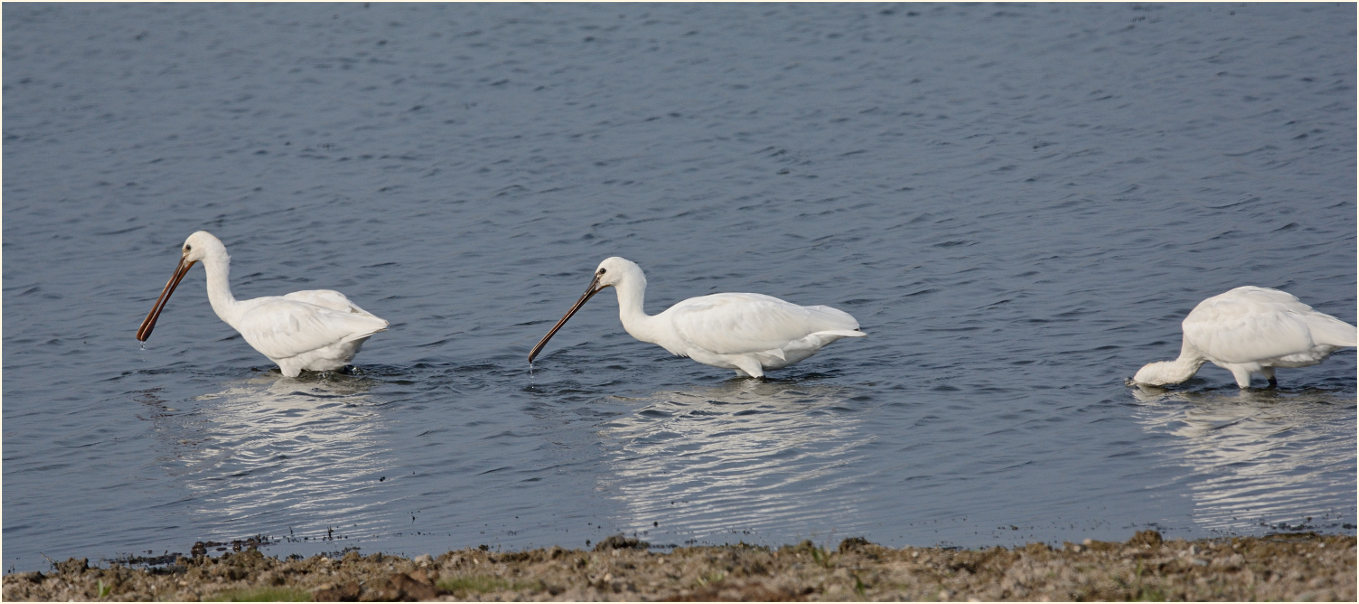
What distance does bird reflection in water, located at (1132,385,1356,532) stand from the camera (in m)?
7.78

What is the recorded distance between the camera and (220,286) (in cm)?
1382

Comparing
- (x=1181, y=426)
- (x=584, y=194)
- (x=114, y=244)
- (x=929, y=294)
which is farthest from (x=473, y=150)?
(x=1181, y=426)

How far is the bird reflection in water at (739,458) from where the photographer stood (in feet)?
27.3

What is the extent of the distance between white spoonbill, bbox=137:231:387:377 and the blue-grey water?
0.26m

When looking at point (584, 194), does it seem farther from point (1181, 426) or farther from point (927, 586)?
point (927, 586)

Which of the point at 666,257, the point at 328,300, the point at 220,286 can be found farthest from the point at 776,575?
the point at 666,257

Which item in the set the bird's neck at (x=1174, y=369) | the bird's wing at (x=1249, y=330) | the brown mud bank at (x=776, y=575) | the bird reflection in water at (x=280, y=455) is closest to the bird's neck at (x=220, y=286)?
the bird reflection in water at (x=280, y=455)

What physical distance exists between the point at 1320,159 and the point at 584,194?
8755mm

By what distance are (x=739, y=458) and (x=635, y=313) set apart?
322 cm

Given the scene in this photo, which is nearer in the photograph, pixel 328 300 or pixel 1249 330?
pixel 1249 330

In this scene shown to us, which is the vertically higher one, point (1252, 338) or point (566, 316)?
point (566, 316)

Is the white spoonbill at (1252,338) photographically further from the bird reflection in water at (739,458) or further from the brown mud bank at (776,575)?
the brown mud bank at (776,575)

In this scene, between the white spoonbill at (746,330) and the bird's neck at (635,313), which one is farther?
the bird's neck at (635,313)

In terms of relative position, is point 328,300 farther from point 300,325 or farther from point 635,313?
point 635,313
